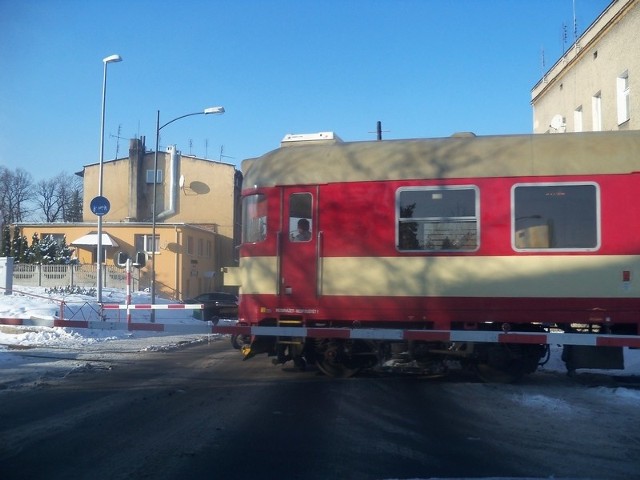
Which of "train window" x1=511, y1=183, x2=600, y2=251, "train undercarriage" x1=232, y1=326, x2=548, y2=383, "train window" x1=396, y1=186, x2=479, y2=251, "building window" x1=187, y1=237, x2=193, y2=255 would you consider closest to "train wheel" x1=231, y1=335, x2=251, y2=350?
"train undercarriage" x1=232, y1=326, x2=548, y2=383

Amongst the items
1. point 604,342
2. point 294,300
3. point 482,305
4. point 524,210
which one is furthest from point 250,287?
point 604,342

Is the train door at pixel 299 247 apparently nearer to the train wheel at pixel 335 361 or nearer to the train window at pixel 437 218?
the train wheel at pixel 335 361

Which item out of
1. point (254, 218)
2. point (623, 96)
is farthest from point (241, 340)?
point (623, 96)

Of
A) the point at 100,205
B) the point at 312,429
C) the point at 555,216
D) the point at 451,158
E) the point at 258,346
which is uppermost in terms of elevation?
the point at 100,205

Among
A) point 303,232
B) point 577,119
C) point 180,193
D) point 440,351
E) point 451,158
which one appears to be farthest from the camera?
point 180,193

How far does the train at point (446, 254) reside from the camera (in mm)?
10242

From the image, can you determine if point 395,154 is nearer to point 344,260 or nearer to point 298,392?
point 344,260

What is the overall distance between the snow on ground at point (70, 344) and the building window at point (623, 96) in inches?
423

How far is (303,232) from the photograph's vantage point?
11.3 m

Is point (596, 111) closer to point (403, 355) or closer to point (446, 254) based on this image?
point (446, 254)

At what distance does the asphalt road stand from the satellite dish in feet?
57.9

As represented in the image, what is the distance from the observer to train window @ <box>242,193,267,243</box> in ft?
38.0

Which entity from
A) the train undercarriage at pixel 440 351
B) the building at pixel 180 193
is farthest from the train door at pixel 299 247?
the building at pixel 180 193

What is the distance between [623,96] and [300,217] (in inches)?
624
